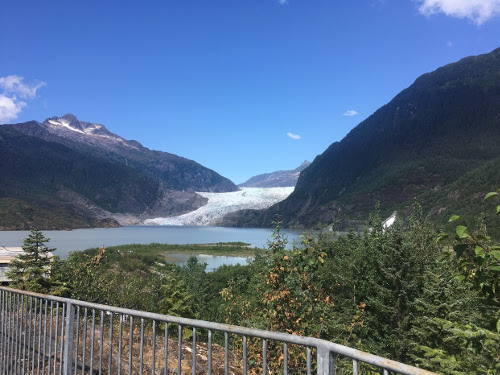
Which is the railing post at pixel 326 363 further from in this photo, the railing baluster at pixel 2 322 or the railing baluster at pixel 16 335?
the railing baluster at pixel 2 322

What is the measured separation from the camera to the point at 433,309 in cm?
946

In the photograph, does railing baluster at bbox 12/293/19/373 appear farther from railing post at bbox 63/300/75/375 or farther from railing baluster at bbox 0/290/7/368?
railing post at bbox 63/300/75/375

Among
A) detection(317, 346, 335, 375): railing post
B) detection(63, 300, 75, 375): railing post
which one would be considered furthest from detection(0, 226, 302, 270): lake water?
detection(317, 346, 335, 375): railing post

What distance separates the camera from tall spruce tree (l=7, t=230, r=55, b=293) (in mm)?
11438

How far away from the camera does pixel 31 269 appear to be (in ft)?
38.6

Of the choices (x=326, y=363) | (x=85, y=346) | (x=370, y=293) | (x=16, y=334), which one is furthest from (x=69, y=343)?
(x=370, y=293)

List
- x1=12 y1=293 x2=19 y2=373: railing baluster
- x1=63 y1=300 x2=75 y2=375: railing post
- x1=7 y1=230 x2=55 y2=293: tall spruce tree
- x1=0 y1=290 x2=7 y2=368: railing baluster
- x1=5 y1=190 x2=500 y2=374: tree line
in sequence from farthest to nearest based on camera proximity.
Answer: x1=7 y1=230 x2=55 y2=293: tall spruce tree, x1=0 y1=290 x2=7 y2=368: railing baluster, x1=12 y1=293 x2=19 y2=373: railing baluster, x1=5 y1=190 x2=500 y2=374: tree line, x1=63 y1=300 x2=75 y2=375: railing post

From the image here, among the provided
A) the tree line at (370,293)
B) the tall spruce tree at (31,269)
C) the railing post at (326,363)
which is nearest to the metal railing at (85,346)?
the railing post at (326,363)

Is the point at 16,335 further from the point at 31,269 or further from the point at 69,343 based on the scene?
the point at 31,269

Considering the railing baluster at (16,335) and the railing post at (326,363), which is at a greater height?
the railing post at (326,363)

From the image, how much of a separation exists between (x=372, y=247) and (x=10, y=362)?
12.3 metres

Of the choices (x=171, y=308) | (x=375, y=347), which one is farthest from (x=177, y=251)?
(x=375, y=347)

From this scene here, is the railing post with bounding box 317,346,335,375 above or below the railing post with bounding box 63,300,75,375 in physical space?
above

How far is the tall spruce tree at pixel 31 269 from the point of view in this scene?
37.5 ft
